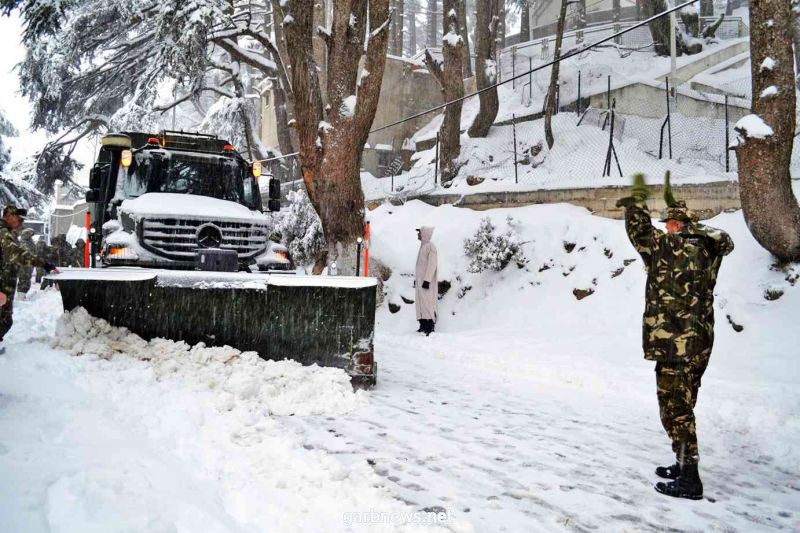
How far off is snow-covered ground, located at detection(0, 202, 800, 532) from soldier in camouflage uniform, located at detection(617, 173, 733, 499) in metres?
0.29

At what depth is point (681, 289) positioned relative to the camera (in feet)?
13.4

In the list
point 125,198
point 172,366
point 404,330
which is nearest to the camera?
point 172,366

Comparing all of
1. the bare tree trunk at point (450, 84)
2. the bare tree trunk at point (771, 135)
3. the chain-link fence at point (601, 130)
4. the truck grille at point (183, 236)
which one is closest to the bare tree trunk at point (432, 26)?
the chain-link fence at point (601, 130)

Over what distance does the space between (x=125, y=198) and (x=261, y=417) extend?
14.9 ft

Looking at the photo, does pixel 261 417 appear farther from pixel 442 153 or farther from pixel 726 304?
pixel 442 153

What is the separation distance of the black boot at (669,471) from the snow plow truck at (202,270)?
2.98 m

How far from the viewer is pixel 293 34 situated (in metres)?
11.0

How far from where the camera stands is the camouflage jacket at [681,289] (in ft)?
13.2

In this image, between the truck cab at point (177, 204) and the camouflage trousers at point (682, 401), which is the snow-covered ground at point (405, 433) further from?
the truck cab at point (177, 204)

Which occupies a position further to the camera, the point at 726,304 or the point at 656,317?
the point at 726,304

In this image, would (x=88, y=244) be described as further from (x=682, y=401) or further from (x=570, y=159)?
(x=570, y=159)

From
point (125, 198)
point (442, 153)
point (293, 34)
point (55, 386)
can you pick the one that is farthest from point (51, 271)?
point (442, 153)

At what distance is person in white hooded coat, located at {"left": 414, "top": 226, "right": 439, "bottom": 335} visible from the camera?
37.4 feet

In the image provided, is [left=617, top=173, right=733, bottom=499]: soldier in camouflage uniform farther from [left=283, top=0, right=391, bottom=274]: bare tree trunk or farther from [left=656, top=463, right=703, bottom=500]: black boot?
[left=283, top=0, right=391, bottom=274]: bare tree trunk
